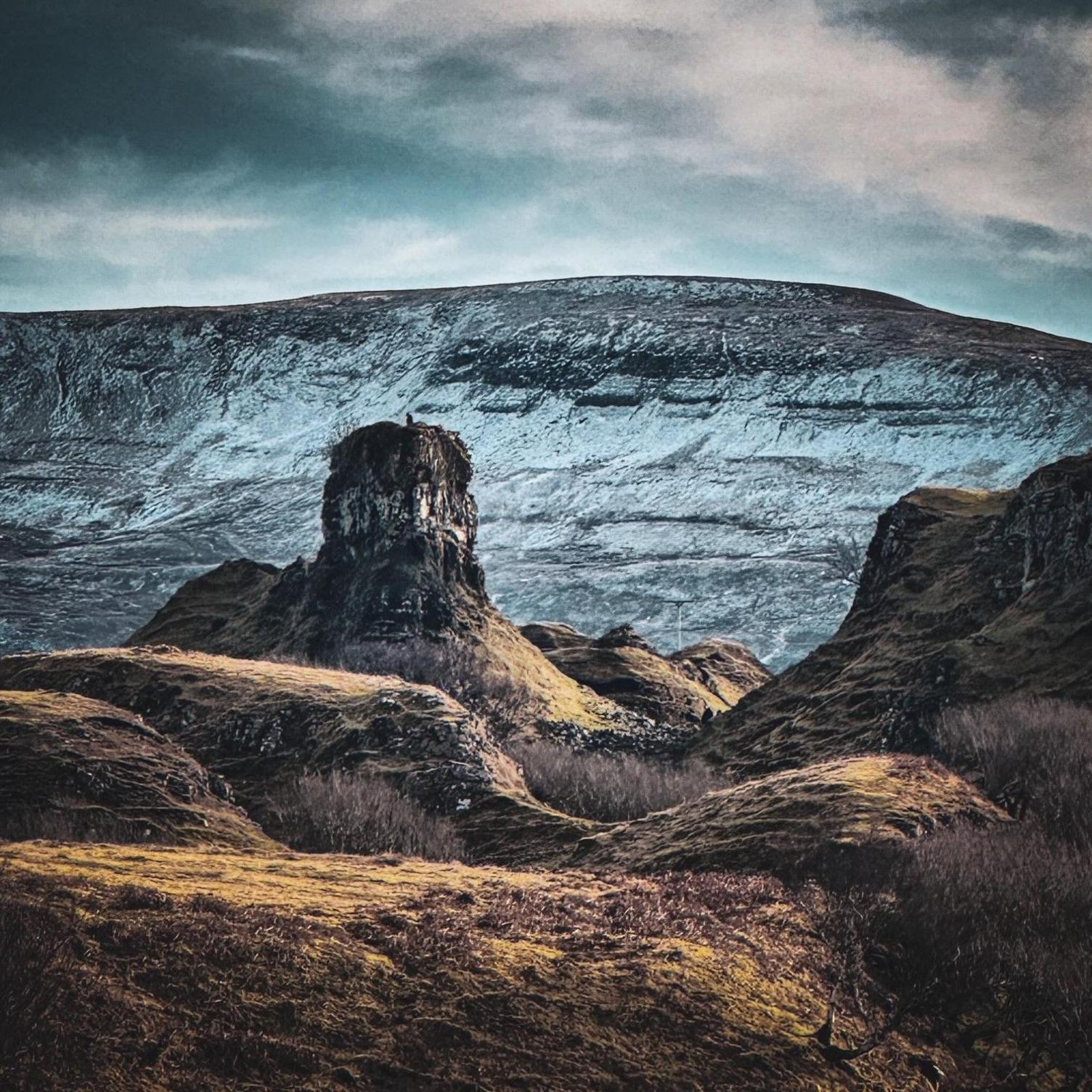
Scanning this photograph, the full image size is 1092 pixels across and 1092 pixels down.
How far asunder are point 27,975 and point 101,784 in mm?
19215

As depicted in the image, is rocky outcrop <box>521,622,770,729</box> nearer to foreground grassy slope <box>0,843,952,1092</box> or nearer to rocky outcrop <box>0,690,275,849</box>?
rocky outcrop <box>0,690,275,849</box>

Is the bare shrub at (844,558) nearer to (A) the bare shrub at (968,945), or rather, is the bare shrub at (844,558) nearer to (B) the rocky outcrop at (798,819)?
(B) the rocky outcrop at (798,819)

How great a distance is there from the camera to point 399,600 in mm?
73250

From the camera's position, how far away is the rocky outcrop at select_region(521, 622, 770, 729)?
81.5m

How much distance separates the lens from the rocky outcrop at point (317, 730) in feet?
139

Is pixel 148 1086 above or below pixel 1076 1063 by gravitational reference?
above

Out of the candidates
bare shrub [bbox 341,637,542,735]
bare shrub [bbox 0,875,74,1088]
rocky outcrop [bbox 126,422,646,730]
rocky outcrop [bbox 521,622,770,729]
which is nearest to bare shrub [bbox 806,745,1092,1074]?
bare shrub [bbox 0,875,74,1088]

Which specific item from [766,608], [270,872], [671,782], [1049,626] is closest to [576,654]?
[671,782]

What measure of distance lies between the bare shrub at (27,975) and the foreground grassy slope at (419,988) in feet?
0.59

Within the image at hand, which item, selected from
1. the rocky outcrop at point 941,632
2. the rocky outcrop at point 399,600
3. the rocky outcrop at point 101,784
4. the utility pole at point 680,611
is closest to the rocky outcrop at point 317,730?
the rocky outcrop at point 101,784

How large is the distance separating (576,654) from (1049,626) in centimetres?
4041

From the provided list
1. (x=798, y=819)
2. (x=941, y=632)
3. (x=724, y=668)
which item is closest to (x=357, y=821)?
(x=798, y=819)

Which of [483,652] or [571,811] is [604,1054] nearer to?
[571,811]

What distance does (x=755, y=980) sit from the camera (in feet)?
76.4
